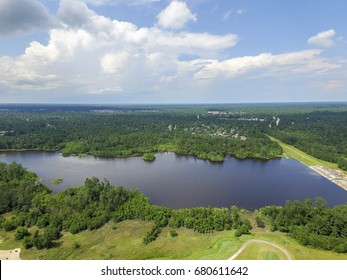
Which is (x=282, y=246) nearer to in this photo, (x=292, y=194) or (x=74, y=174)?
(x=292, y=194)

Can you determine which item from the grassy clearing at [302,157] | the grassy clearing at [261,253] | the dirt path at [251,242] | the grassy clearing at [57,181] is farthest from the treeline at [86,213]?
the grassy clearing at [302,157]

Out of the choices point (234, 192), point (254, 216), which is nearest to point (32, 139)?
point (234, 192)

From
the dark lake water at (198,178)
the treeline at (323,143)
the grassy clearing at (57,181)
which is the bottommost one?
the dark lake water at (198,178)

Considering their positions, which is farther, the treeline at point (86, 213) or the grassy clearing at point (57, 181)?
the grassy clearing at point (57, 181)

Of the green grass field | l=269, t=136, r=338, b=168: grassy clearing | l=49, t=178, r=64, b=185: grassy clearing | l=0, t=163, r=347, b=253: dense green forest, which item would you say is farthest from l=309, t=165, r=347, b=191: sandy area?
l=49, t=178, r=64, b=185: grassy clearing

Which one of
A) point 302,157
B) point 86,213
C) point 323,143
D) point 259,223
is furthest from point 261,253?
point 323,143

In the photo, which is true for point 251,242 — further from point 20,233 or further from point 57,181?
point 57,181

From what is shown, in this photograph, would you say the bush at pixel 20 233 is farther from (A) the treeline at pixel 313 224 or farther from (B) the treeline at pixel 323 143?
(B) the treeline at pixel 323 143
